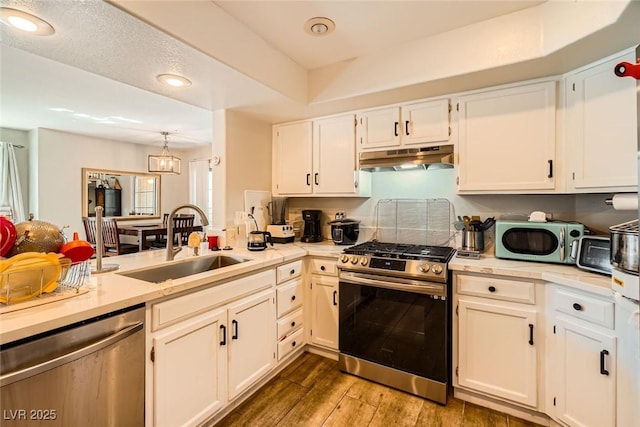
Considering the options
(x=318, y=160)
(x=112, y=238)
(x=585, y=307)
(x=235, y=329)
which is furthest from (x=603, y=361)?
(x=112, y=238)

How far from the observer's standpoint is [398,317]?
1978mm

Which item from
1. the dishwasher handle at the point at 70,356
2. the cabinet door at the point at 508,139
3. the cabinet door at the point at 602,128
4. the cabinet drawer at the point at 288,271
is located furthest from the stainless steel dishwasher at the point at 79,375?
the cabinet door at the point at 602,128

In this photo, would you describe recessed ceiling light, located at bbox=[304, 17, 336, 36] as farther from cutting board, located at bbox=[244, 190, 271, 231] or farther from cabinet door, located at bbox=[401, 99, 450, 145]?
cutting board, located at bbox=[244, 190, 271, 231]

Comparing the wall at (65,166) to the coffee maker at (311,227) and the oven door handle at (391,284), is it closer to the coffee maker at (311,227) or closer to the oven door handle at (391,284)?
the coffee maker at (311,227)

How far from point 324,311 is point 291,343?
1.18 ft

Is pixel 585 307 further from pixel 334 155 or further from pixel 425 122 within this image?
pixel 334 155

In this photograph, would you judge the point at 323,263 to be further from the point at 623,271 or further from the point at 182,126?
the point at 182,126

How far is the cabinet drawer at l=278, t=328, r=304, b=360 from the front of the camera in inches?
85.0

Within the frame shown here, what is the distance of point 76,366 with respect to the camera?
1.06m

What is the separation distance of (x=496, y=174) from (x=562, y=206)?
0.55 metres

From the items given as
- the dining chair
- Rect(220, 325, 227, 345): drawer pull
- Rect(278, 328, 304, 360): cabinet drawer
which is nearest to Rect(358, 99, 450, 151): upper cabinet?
Rect(278, 328, 304, 360): cabinet drawer

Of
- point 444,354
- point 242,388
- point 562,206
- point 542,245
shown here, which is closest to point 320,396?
point 242,388

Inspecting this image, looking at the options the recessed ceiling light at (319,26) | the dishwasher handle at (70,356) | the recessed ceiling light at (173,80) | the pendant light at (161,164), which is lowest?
the dishwasher handle at (70,356)

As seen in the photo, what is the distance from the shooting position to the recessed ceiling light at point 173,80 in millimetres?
1861
